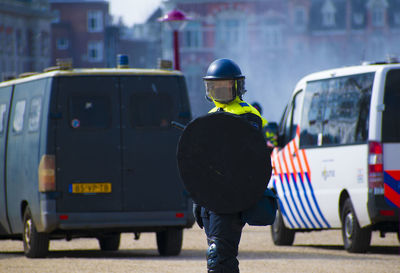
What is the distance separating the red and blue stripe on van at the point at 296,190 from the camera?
51.2ft

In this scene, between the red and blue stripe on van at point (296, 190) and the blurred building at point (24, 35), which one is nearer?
the red and blue stripe on van at point (296, 190)

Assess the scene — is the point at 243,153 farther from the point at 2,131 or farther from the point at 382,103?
the point at 2,131

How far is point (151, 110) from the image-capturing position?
14.4 m

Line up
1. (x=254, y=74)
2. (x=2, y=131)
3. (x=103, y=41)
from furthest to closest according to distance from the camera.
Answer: (x=103, y=41), (x=254, y=74), (x=2, y=131)

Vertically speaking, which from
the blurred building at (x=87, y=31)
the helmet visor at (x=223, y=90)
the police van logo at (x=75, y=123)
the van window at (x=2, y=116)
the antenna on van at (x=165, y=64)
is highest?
the helmet visor at (x=223, y=90)

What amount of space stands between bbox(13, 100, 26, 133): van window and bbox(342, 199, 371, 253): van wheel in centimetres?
436

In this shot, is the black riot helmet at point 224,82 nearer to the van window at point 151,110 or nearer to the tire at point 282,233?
the van window at point 151,110

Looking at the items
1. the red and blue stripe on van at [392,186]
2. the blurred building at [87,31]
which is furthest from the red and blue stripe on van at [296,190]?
the blurred building at [87,31]

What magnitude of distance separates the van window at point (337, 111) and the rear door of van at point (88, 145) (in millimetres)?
2784

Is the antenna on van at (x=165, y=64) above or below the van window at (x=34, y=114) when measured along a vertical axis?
above

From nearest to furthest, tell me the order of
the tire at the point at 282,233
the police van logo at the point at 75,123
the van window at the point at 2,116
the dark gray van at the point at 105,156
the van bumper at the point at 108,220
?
the van bumper at the point at 108,220
the dark gray van at the point at 105,156
the police van logo at the point at 75,123
the van window at the point at 2,116
the tire at the point at 282,233

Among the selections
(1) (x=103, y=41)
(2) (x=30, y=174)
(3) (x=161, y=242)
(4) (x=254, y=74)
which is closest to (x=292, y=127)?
(3) (x=161, y=242)

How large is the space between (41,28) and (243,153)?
85093 mm

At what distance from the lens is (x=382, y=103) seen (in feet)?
44.6
